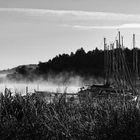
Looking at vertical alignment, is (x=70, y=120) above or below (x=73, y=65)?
below

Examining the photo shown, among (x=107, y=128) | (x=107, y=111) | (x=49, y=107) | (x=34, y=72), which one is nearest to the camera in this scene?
(x=107, y=128)

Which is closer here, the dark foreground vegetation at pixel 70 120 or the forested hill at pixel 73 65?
the dark foreground vegetation at pixel 70 120

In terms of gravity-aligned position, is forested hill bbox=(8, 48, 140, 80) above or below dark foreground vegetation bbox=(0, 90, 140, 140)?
above

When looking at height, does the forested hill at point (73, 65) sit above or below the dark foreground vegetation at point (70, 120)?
above

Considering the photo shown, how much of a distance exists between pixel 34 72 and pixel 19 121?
55159mm

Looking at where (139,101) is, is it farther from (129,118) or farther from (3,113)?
(3,113)

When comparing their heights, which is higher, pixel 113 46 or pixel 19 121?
pixel 113 46

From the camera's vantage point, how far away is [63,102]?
9.19 meters

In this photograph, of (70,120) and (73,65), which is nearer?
(70,120)

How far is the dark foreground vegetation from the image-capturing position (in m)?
7.29

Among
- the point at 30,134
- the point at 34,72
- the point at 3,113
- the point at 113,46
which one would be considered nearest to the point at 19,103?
the point at 3,113

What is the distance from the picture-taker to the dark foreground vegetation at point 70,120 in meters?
7.29

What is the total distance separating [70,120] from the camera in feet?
24.9

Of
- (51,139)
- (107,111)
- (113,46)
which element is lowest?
(51,139)
